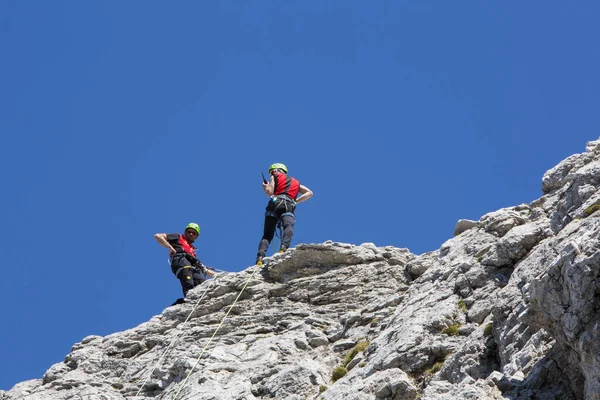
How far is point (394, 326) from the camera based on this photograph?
54.9ft

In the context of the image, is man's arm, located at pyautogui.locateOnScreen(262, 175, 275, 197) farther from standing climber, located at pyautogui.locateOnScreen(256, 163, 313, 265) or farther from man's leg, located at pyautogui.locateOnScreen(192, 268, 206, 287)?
man's leg, located at pyautogui.locateOnScreen(192, 268, 206, 287)

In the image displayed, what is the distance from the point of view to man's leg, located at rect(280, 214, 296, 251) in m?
25.4

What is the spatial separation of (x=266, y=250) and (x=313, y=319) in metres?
5.97

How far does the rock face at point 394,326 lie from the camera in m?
11.9

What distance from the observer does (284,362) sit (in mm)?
17516

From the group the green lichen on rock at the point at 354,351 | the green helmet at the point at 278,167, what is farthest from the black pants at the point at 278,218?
the green lichen on rock at the point at 354,351

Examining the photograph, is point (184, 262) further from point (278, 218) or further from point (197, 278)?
point (278, 218)

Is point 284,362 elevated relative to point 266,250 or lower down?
lower down

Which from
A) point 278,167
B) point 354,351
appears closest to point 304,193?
point 278,167

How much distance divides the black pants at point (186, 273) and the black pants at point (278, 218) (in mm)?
1940

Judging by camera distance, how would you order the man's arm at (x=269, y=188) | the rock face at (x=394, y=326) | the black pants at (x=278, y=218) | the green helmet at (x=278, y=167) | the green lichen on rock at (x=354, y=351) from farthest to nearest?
the green helmet at (x=278, y=167)
the man's arm at (x=269, y=188)
the black pants at (x=278, y=218)
the green lichen on rock at (x=354, y=351)
the rock face at (x=394, y=326)

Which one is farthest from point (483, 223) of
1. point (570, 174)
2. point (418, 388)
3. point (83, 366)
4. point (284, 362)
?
point (83, 366)

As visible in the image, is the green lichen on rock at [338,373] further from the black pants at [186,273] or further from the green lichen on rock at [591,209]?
the black pants at [186,273]

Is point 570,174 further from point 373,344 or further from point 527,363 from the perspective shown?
point 527,363
